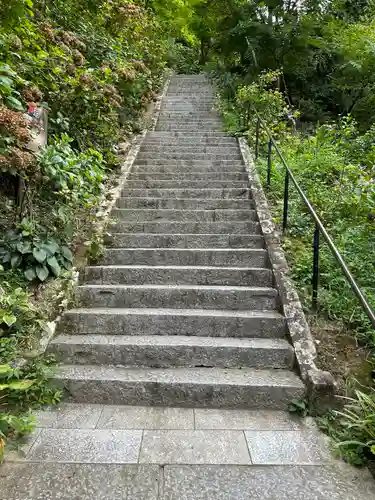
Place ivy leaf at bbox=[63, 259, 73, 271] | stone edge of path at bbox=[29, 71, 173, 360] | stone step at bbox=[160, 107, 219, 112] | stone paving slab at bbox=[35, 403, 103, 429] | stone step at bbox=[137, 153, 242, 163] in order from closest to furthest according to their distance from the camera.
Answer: stone paving slab at bbox=[35, 403, 103, 429] < stone edge of path at bbox=[29, 71, 173, 360] < ivy leaf at bbox=[63, 259, 73, 271] < stone step at bbox=[137, 153, 242, 163] < stone step at bbox=[160, 107, 219, 112]

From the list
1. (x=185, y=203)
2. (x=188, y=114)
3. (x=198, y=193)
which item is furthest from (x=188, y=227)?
(x=188, y=114)

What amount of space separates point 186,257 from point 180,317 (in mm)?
885

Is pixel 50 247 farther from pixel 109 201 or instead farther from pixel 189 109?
pixel 189 109

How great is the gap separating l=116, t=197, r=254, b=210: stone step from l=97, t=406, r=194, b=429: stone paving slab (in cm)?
275

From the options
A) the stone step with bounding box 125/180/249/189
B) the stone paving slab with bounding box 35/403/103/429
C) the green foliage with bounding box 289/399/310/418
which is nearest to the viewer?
the stone paving slab with bounding box 35/403/103/429

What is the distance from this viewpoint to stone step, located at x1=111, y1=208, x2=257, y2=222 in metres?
4.36

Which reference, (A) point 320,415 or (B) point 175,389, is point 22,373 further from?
(A) point 320,415

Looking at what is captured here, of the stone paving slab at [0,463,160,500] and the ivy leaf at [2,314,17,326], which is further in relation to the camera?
the ivy leaf at [2,314,17,326]

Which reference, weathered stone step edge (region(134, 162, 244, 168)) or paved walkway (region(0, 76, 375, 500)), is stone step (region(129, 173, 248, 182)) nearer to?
weathered stone step edge (region(134, 162, 244, 168))

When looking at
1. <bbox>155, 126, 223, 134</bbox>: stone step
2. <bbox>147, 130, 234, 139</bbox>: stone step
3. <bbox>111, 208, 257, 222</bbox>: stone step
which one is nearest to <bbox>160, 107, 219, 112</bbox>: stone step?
<bbox>155, 126, 223, 134</bbox>: stone step

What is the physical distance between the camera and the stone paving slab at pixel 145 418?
87.0 inches

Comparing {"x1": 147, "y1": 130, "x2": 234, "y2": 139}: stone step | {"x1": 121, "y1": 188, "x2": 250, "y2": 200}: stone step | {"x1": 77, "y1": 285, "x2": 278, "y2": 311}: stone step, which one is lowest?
{"x1": 77, "y1": 285, "x2": 278, "y2": 311}: stone step

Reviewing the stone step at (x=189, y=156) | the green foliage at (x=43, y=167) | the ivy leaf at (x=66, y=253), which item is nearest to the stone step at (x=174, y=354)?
the green foliage at (x=43, y=167)

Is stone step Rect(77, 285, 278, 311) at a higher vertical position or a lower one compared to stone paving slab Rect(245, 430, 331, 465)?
higher
